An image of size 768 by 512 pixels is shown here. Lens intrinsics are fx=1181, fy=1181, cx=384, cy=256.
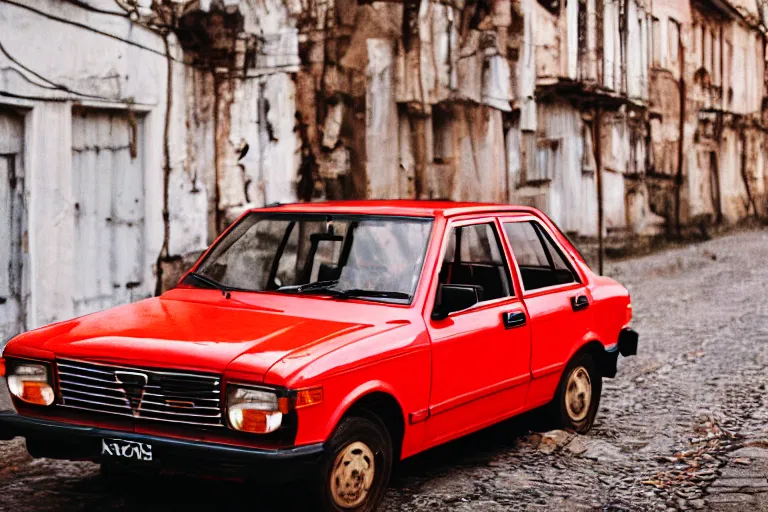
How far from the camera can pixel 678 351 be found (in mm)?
11188

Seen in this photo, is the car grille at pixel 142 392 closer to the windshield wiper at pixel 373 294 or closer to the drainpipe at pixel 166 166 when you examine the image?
the windshield wiper at pixel 373 294

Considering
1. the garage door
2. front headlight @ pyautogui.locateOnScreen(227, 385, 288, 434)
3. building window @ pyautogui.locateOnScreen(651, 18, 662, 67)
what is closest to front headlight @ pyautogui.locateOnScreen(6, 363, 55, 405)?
front headlight @ pyautogui.locateOnScreen(227, 385, 288, 434)

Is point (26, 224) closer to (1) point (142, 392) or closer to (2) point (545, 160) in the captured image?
(1) point (142, 392)

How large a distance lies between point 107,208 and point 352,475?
6437mm

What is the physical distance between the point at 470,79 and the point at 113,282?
20.9ft

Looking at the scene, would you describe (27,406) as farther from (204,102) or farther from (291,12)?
(291,12)

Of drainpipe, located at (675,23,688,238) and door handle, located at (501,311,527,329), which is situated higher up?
drainpipe, located at (675,23,688,238)

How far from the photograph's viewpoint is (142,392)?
17.0 feet

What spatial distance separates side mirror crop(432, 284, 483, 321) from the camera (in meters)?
5.98

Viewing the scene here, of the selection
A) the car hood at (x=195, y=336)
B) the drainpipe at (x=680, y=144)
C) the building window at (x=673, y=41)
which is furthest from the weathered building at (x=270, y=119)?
the car hood at (x=195, y=336)

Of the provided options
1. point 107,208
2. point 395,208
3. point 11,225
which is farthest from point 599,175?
point 395,208

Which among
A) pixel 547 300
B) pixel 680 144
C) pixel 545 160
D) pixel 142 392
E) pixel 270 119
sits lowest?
pixel 142 392

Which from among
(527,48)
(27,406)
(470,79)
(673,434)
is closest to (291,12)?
(470,79)

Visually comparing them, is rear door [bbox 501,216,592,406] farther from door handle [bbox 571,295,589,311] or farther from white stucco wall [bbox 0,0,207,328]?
white stucco wall [bbox 0,0,207,328]
